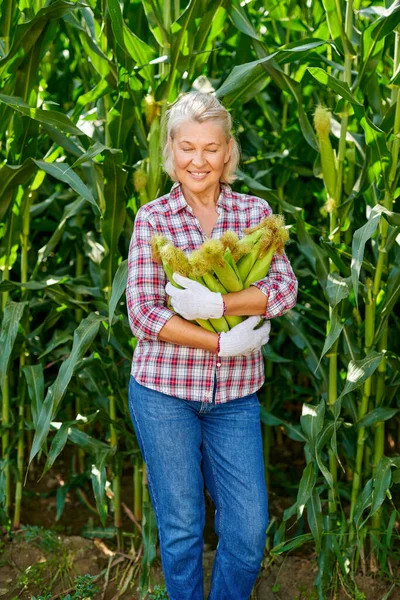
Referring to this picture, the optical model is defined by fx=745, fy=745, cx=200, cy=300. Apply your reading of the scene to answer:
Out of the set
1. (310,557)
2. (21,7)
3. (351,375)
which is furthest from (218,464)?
(21,7)

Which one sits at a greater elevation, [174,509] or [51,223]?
[51,223]

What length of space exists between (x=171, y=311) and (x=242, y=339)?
0.81ft

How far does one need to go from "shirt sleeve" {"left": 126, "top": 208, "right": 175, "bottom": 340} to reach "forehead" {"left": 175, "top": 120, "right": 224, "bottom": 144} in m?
0.30

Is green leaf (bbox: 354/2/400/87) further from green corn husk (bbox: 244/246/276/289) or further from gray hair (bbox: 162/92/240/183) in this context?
green corn husk (bbox: 244/246/276/289)

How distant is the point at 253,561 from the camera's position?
2.53 m

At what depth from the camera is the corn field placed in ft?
9.25

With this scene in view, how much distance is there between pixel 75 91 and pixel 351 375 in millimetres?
2036

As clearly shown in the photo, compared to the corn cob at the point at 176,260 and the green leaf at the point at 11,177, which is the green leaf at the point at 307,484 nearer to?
the corn cob at the point at 176,260

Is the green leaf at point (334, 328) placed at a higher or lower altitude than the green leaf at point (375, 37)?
lower

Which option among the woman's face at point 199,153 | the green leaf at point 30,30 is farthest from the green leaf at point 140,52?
the woman's face at point 199,153

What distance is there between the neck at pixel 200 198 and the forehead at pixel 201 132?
196mm

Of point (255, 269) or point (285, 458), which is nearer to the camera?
point (255, 269)

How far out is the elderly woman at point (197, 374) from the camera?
2.42 m

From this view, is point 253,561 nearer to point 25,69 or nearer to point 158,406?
point 158,406
